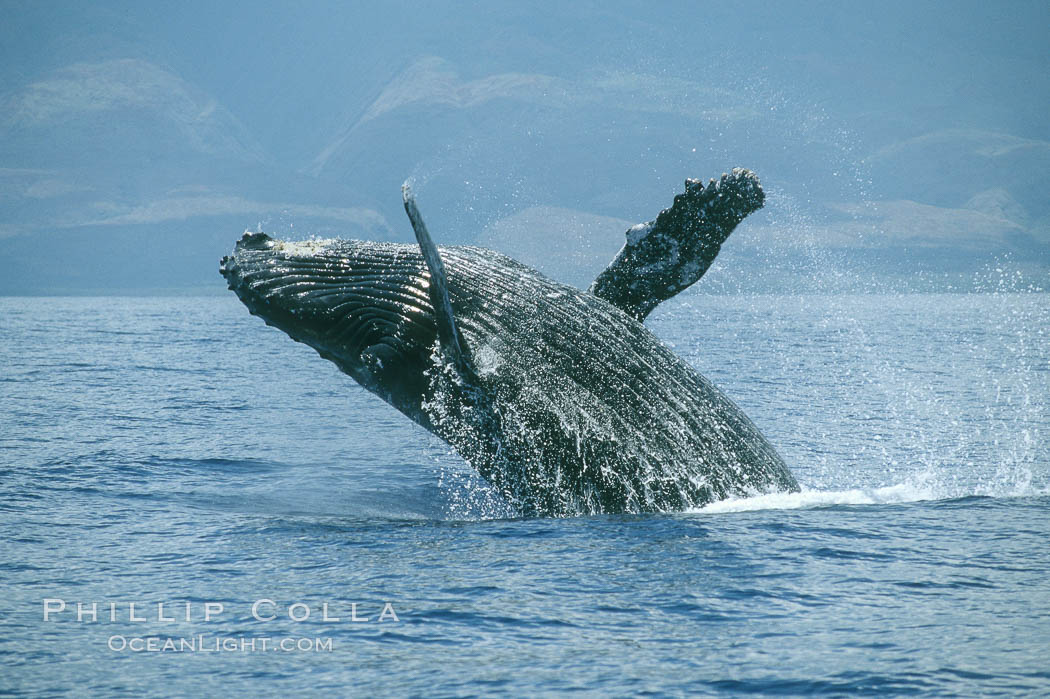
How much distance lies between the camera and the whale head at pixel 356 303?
894 centimetres

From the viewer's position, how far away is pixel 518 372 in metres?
8.99

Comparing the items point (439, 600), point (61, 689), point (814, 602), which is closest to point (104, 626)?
point (61, 689)

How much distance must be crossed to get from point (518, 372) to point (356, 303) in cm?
149

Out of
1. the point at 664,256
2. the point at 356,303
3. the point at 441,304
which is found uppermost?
the point at 664,256

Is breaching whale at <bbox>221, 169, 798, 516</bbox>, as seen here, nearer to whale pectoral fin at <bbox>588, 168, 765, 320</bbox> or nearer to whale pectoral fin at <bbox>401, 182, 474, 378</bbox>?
whale pectoral fin at <bbox>401, 182, 474, 378</bbox>

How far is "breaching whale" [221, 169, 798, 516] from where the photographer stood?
29.4ft

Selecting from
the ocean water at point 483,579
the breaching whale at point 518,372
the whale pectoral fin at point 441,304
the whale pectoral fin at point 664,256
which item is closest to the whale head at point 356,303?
the breaching whale at point 518,372

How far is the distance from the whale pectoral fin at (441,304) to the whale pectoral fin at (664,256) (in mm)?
2099

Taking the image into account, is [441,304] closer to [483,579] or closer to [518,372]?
[518,372]

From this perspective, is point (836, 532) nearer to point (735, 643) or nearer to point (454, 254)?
point (735, 643)

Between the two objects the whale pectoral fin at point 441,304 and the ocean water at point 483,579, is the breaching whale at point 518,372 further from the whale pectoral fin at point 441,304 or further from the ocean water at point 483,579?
the ocean water at point 483,579

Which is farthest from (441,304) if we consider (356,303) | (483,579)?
(483,579)

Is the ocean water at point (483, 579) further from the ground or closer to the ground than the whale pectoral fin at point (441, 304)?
closer to the ground

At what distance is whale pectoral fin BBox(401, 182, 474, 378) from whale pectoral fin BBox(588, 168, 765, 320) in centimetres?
210
